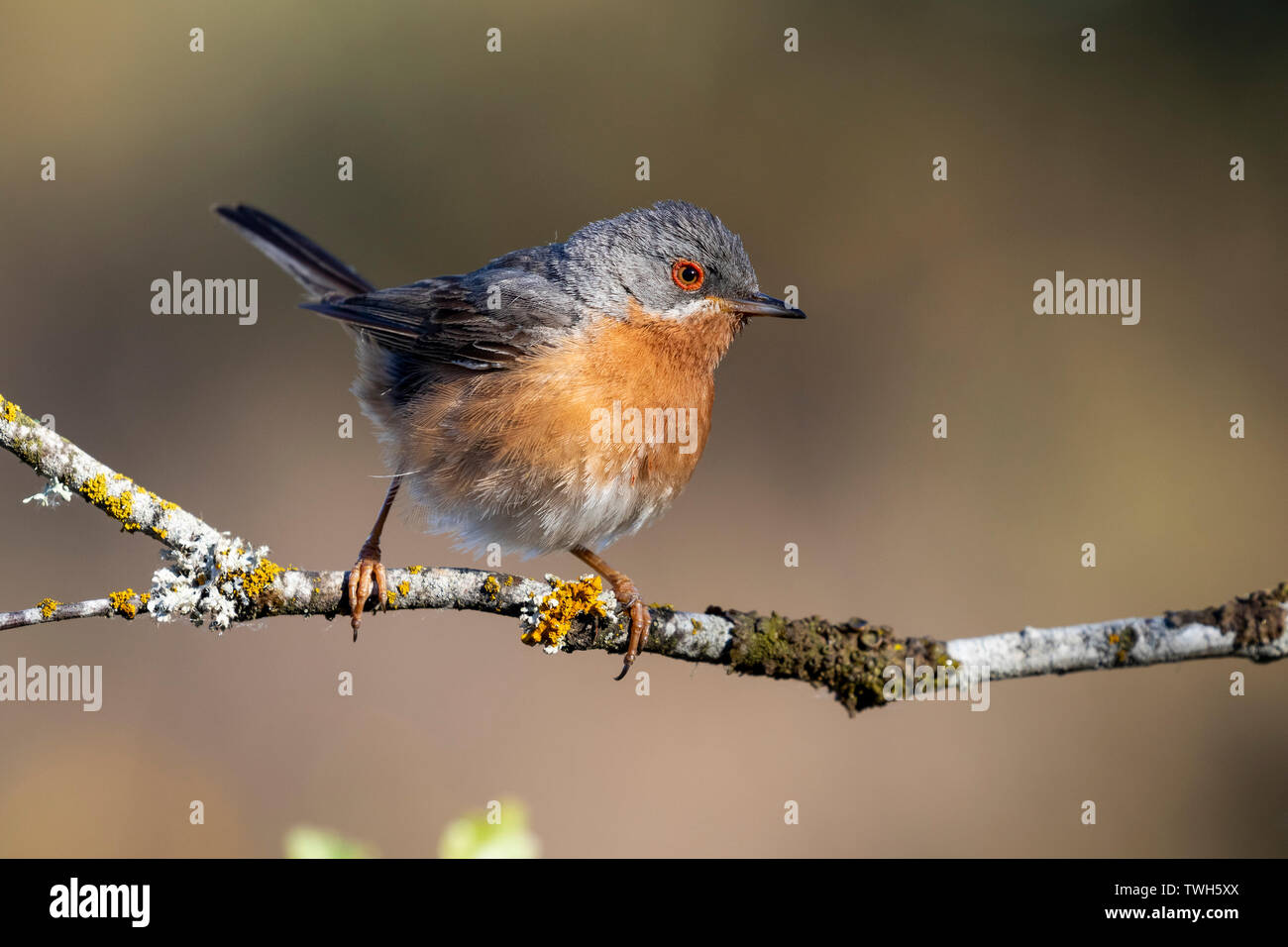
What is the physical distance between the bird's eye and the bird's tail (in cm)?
205

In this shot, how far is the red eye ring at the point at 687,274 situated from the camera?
4.59 metres

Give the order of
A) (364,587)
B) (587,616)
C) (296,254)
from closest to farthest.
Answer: (364,587)
(587,616)
(296,254)

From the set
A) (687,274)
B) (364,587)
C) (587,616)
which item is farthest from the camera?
(687,274)

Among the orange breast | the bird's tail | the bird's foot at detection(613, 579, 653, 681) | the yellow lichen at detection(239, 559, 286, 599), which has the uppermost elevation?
the bird's tail

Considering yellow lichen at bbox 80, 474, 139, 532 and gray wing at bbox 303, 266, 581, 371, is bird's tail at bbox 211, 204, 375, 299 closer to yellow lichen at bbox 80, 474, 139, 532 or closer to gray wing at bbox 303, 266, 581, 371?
gray wing at bbox 303, 266, 581, 371

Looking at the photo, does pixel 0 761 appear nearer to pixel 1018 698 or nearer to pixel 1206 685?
pixel 1018 698

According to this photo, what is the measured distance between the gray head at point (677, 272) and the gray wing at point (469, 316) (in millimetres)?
208

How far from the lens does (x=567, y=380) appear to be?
4277 mm

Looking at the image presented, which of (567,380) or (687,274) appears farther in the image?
(687,274)

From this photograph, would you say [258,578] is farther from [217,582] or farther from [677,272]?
[677,272]

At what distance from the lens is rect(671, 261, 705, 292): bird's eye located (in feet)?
15.0

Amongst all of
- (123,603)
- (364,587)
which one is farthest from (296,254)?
(123,603)

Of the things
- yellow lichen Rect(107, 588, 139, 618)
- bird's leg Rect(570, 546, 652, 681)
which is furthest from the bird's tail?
yellow lichen Rect(107, 588, 139, 618)

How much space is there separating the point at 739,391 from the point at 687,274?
4.84m
